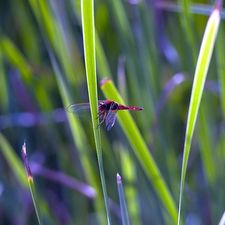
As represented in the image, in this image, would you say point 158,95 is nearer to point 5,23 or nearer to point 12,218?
point 12,218

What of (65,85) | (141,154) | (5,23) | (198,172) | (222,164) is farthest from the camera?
(5,23)

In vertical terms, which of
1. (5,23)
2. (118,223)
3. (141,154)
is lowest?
(141,154)

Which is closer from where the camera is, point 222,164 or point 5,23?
point 222,164

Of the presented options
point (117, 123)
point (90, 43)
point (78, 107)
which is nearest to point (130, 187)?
point (117, 123)

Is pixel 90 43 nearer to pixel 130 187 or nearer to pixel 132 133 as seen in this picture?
pixel 132 133

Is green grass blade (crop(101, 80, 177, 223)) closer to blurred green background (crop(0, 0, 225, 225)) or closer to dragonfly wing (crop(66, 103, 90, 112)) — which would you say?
dragonfly wing (crop(66, 103, 90, 112))

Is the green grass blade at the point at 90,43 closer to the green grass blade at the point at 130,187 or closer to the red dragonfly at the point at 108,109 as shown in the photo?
the red dragonfly at the point at 108,109

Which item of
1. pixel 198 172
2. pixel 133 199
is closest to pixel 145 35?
pixel 133 199

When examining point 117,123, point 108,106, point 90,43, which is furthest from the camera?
point 117,123

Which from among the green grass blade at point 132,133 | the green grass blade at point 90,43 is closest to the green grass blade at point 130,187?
the green grass blade at point 132,133

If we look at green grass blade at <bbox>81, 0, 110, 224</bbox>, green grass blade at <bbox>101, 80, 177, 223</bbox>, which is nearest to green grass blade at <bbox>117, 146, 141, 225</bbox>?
green grass blade at <bbox>101, 80, 177, 223</bbox>
